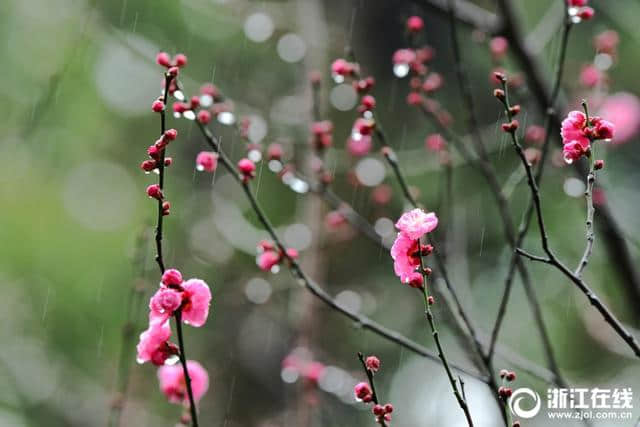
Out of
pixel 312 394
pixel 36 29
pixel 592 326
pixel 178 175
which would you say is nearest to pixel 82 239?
pixel 178 175

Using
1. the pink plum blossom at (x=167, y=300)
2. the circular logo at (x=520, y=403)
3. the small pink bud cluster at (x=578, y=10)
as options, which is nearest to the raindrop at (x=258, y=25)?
the small pink bud cluster at (x=578, y=10)

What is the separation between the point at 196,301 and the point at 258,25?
11.4 feet

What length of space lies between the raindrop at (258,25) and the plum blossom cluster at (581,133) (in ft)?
10.8

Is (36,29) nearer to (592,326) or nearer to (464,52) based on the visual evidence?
(464,52)

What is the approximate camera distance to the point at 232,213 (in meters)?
3.88

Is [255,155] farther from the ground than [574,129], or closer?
farther from the ground

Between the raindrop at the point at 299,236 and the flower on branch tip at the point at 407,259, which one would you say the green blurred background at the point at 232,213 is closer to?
the raindrop at the point at 299,236

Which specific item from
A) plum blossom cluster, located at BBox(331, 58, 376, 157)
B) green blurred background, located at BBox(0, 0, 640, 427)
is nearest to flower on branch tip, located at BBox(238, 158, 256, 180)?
plum blossom cluster, located at BBox(331, 58, 376, 157)

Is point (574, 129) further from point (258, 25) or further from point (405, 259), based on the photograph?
point (258, 25)

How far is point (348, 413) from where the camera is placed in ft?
13.1

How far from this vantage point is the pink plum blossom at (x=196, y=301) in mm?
1125

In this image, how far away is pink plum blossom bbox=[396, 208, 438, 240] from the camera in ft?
3.59

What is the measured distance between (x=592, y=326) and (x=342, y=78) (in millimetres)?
2390

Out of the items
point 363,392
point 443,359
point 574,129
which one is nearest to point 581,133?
point 574,129
